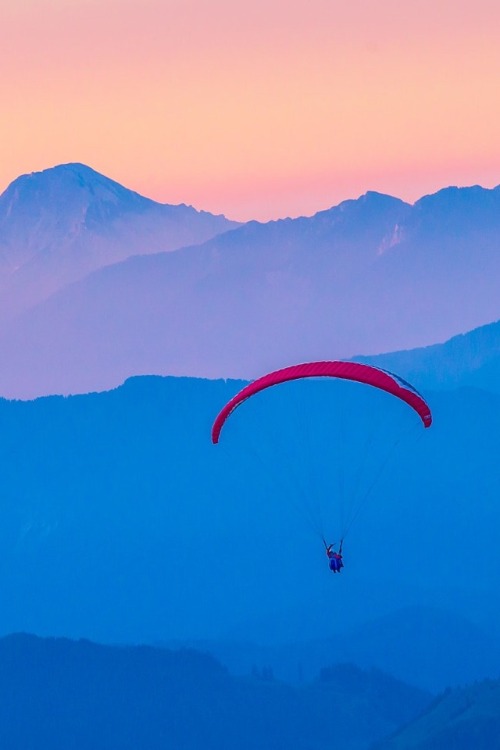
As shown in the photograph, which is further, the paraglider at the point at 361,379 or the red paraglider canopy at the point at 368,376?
the red paraglider canopy at the point at 368,376

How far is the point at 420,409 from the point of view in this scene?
3410 inches

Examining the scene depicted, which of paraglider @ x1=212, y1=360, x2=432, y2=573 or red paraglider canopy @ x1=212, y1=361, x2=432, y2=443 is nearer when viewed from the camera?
paraglider @ x1=212, y1=360, x2=432, y2=573

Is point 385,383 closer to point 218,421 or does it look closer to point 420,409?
point 420,409

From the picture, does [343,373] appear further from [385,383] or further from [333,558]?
[333,558]

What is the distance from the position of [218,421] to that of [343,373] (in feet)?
35.7

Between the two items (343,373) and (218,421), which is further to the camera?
(218,421)

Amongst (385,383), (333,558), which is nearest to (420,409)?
(385,383)

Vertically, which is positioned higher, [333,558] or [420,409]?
[420,409]

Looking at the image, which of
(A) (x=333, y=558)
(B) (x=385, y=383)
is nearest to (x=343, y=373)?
(B) (x=385, y=383)

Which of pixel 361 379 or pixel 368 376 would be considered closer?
pixel 361 379

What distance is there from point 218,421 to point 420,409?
1301 cm

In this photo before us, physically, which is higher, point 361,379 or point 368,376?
point 368,376

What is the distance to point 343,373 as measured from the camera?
283ft

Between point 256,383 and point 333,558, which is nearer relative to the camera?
point 333,558
